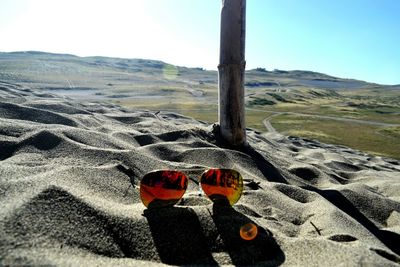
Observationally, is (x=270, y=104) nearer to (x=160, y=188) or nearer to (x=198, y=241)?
(x=160, y=188)

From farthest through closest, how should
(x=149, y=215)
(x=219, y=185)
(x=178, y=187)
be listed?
(x=219, y=185) < (x=178, y=187) < (x=149, y=215)

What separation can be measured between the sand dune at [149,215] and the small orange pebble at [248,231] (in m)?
0.04

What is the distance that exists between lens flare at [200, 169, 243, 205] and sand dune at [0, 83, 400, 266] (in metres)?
0.10

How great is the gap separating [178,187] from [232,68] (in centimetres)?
290

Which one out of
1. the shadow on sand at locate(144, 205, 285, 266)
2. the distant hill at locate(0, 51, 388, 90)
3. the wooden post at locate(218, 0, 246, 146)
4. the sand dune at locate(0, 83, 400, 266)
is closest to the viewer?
the sand dune at locate(0, 83, 400, 266)

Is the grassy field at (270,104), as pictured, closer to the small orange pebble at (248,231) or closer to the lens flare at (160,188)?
the small orange pebble at (248,231)

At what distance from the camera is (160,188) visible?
2449 mm

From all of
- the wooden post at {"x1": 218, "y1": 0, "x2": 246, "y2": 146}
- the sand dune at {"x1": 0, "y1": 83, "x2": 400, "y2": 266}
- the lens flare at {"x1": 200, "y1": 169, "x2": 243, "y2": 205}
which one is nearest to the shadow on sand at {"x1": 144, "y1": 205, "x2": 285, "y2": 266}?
the sand dune at {"x1": 0, "y1": 83, "x2": 400, "y2": 266}

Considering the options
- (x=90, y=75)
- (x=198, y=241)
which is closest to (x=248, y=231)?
(x=198, y=241)

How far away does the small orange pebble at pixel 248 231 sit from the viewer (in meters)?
2.36

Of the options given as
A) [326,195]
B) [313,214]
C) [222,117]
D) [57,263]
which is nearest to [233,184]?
[313,214]

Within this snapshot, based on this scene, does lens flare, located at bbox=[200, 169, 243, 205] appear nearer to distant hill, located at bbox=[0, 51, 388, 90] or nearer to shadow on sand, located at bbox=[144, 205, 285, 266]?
shadow on sand, located at bbox=[144, 205, 285, 266]

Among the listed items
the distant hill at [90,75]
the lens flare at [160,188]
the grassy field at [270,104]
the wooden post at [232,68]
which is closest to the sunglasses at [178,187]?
the lens flare at [160,188]

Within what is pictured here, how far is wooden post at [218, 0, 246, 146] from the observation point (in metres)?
4.96
